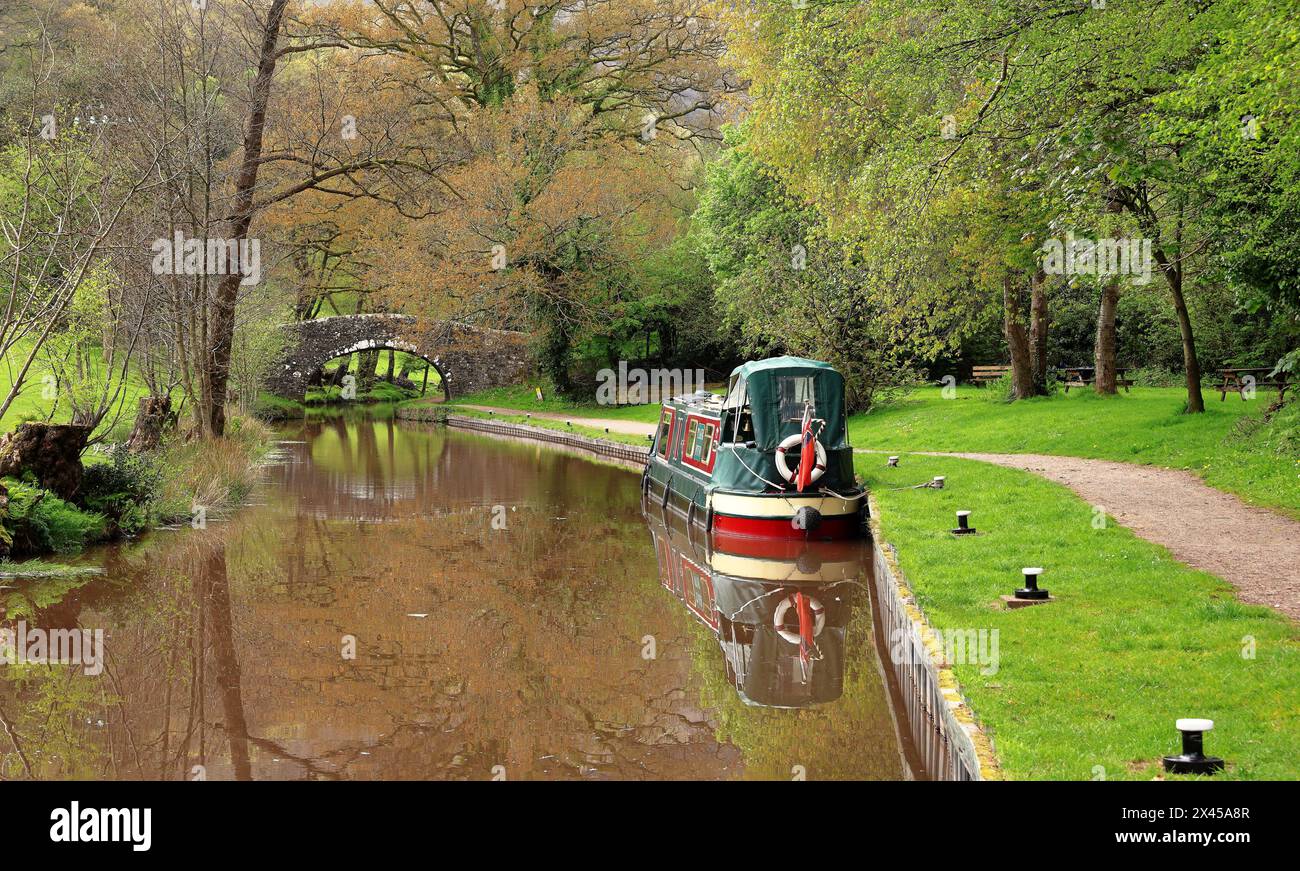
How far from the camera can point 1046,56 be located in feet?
40.4

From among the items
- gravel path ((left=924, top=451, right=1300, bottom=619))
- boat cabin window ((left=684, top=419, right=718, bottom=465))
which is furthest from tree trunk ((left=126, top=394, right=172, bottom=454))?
gravel path ((left=924, top=451, right=1300, bottom=619))

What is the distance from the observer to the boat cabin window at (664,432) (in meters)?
18.7

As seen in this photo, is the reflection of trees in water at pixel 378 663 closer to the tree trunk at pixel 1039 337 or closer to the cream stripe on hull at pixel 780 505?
the cream stripe on hull at pixel 780 505

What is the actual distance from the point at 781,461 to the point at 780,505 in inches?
22.3

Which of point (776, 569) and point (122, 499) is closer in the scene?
point (776, 569)

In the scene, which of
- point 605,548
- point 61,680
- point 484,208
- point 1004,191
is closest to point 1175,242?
point 1004,191

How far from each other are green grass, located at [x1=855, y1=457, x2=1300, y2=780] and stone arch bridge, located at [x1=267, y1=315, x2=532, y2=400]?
97.9 feet

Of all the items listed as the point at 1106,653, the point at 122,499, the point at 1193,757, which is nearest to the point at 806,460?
the point at 1106,653

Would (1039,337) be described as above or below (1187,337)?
above

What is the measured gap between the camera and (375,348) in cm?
4119

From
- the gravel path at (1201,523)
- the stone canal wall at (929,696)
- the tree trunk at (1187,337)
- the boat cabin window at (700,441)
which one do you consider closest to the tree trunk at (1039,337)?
Answer: the tree trunk at (1187,337)

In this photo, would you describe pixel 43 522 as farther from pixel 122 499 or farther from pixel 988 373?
pixel 988 373

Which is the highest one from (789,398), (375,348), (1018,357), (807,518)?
(375,348)

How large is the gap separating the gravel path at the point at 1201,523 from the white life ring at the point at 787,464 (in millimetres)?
3101
